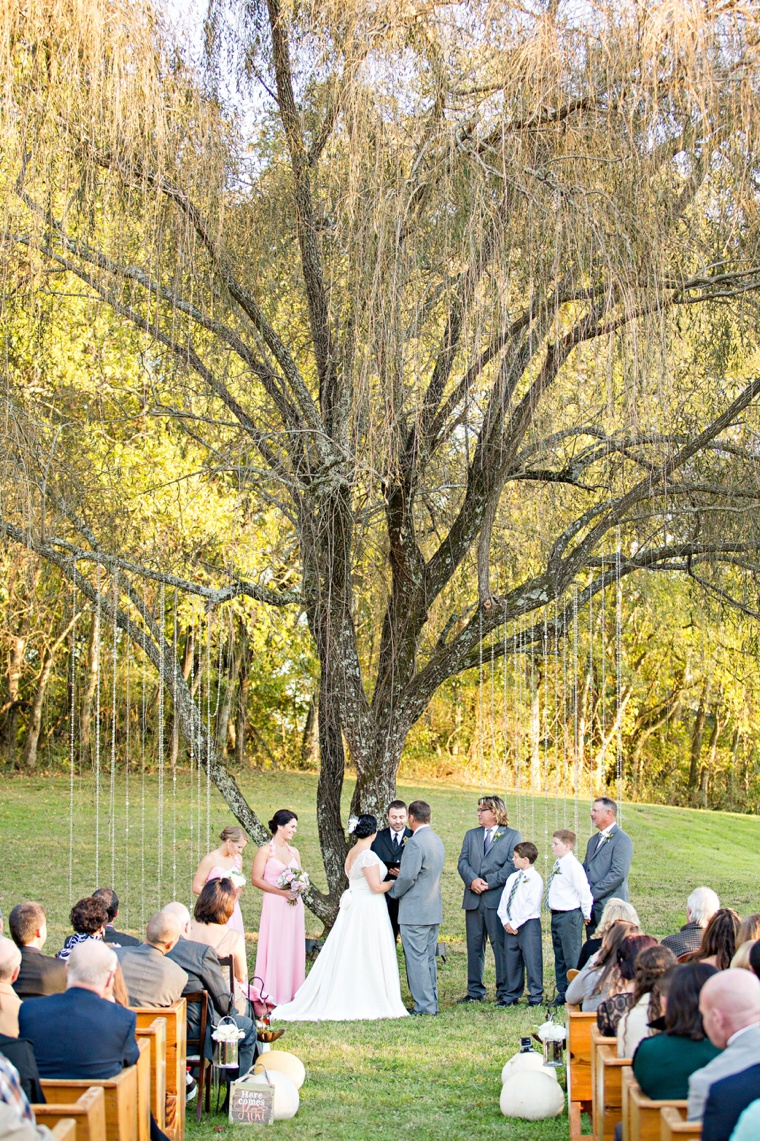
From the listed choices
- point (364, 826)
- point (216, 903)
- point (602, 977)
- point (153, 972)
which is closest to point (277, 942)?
point (364, 826)

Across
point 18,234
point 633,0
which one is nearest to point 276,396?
point 18,234

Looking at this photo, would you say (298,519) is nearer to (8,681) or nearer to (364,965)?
(364,965)

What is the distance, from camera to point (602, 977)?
5824 millimetres

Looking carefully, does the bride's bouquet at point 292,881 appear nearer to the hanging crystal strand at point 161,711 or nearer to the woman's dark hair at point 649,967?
the hanging crystal strand at point 161,711

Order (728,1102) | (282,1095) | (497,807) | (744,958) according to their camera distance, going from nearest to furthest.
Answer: (728,1102), (744,958), (282,1095), (497,807)

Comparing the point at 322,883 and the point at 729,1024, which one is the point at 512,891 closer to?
the point at 729,1024

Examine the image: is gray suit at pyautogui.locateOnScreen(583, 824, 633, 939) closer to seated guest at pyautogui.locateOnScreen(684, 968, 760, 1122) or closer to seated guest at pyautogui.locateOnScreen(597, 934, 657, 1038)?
seated guest at pyautogui.locateOnScreen(597, 934, 657, 1038)

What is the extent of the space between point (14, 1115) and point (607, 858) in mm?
6176

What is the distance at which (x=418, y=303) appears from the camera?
758 cm

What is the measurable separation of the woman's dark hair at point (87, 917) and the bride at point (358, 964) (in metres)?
3.31

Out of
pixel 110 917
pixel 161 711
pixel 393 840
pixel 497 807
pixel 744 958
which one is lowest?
pixel 110 917

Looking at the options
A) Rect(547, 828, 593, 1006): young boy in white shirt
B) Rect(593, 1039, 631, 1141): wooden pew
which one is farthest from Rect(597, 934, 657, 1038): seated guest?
Rect(547, 828, 593, 1006): young boy in white shirt

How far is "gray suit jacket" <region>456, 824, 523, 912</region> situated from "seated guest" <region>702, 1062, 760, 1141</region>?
20.8 ft

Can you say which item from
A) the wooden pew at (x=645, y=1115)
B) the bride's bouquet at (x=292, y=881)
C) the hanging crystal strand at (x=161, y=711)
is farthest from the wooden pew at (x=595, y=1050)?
the hanging crystal strand at (x=161, y=711)
